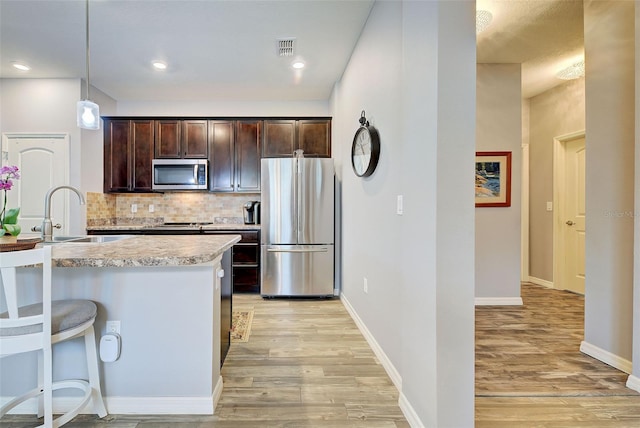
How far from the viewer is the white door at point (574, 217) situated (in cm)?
416

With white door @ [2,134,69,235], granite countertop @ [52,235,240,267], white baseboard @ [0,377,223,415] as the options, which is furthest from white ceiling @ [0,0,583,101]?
white baseboard @ [0,377,223,415]

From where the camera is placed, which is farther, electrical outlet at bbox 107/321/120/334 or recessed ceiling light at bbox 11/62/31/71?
recessed ceiling light at bbox 11/62/31/71

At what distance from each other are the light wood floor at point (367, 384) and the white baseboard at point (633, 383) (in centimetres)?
5

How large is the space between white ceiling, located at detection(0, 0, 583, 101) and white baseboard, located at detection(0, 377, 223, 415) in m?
2.75

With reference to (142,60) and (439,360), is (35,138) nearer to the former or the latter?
(142,60)

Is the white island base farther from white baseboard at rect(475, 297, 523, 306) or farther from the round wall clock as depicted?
white baseboard at rect(475, 297, 523, 306)

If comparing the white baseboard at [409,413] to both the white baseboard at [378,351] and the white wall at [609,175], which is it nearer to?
the white baseboard at [378,351]

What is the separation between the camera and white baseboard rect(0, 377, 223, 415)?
67.5 inches

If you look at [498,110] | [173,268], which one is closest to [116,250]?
[173,268]

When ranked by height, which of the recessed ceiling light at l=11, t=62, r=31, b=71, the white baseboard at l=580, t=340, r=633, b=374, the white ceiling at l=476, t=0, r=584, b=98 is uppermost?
the white ceiling at l=476, t=0, r=584, b=98

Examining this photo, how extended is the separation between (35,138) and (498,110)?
220 inches

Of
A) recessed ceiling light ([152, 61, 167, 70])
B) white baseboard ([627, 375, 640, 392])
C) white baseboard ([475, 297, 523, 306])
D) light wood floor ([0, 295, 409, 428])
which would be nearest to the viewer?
light wood floor ([0, 295, 409, 428])

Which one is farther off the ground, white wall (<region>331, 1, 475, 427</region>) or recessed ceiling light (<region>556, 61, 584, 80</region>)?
recessed ceiling light (<region>556, 61, 584, 80</region>)

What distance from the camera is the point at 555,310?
3521 mm
